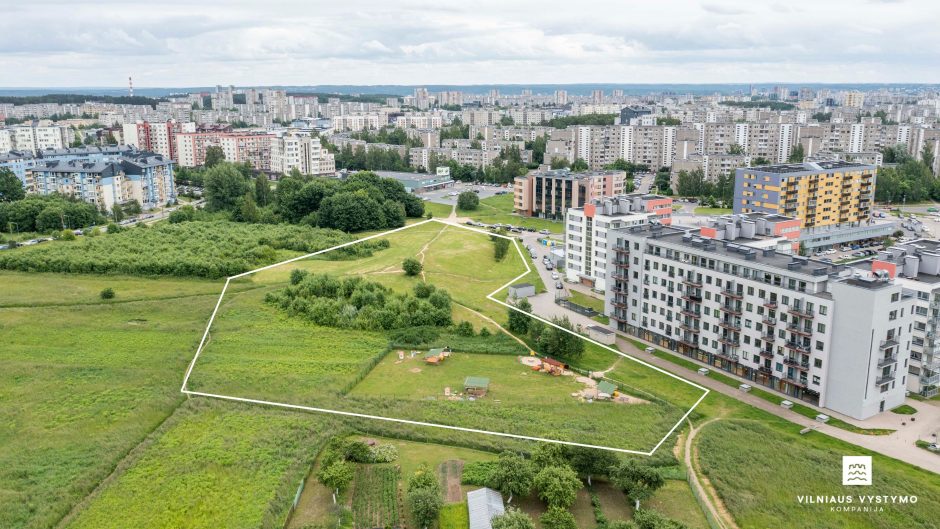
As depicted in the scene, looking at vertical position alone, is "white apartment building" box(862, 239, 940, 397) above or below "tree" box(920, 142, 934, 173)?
below

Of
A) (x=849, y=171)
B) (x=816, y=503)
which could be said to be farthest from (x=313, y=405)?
(x=849, y=171)

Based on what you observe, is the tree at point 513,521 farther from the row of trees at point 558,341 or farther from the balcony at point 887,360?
the balcony at point 887,360

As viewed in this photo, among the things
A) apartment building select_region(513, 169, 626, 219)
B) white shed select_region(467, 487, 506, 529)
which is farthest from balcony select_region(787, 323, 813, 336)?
apartment building select_region(513, 169, 626, 219)

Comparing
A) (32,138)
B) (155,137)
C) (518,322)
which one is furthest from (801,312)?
(32,138)

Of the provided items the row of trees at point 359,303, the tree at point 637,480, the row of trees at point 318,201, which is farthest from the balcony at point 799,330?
the row of trees at point 318,201

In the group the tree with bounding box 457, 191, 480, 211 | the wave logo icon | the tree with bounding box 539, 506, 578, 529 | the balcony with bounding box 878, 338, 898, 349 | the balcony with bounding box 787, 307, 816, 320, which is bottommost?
the wave logo icon

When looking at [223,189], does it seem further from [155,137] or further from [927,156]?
[927,156]

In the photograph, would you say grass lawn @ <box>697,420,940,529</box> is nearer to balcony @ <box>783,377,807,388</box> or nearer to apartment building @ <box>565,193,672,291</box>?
balcony @ <box>783,377,807,388</box>
